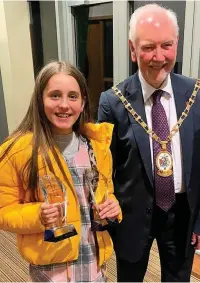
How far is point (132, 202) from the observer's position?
1.26 metres

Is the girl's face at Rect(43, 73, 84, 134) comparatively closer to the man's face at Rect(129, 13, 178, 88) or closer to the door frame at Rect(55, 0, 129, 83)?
the man's face at Rect(129, 13, 178, 88)

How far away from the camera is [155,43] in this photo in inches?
42.9

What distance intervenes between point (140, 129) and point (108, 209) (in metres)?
0.34

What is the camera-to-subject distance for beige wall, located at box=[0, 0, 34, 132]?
2.95m

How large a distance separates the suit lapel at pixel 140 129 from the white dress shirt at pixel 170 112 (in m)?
0.02

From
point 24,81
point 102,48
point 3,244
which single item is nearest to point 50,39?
point 24,81

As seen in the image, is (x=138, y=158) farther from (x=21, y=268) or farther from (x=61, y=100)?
(x=21, y=268)

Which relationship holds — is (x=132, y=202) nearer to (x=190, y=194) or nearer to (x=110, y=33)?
(x=190, y=194)

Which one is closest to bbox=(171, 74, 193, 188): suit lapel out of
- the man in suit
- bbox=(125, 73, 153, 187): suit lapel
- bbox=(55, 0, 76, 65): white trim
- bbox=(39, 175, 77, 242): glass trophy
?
the man in suit

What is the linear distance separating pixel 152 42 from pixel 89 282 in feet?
2.89

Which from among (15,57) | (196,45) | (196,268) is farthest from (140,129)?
(15,57)

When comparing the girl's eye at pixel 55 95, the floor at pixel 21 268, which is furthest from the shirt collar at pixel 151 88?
the floor at pixel 21 268

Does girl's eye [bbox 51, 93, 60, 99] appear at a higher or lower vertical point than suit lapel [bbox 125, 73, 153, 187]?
higher

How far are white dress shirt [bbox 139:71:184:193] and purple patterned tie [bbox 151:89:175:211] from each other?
0.02m
